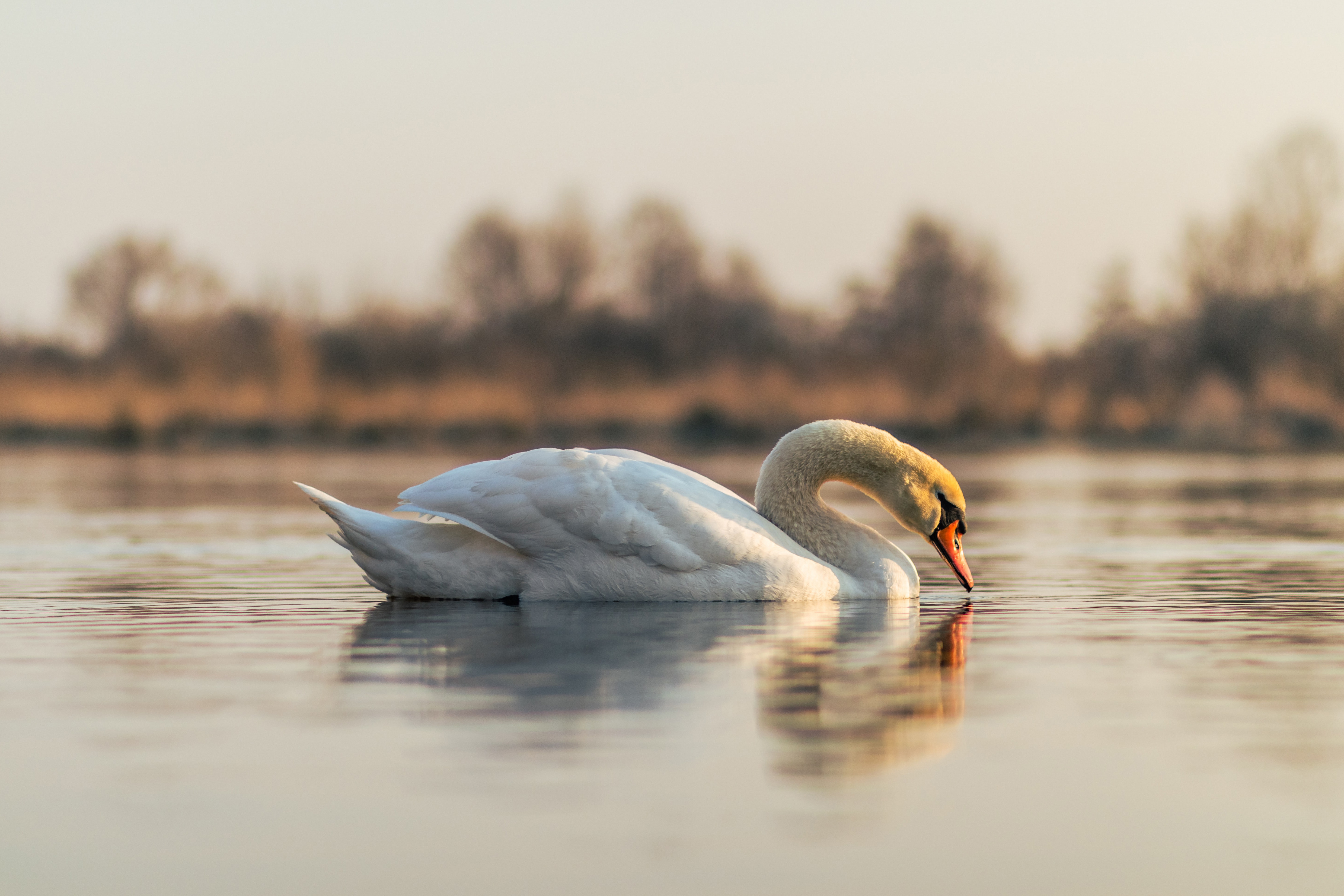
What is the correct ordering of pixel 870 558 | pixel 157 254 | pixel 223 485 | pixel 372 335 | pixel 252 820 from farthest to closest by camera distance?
1. pixel 157 254
2. pixel 372 335
3. pixel 223 485
4. pixel 870 558
5. pixel 252 820

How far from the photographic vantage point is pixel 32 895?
3.07m

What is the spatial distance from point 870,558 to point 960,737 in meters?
3.59

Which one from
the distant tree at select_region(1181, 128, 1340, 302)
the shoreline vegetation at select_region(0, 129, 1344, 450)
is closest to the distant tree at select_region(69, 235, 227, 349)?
the shoreline vegetation at select_region(0, 129, 1344, 450)

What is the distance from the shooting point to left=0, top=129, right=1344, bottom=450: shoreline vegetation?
2912cm

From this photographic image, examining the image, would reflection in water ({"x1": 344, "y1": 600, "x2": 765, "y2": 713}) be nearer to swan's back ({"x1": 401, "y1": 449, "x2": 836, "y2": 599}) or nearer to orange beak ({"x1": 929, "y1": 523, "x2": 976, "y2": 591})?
swan's back ({"x1": 401, "y1": 449, "x2": 836, "y2": 599})

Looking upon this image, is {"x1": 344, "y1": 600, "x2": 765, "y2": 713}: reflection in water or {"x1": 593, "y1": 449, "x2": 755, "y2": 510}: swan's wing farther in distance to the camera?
{"x1": 593, "y1": 449, "x2": 755, "y2": 510}: swan's wing

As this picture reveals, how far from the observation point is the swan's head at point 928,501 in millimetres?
8250

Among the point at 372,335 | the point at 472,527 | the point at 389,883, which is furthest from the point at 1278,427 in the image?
the point at 389,883

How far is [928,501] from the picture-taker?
27.1ft

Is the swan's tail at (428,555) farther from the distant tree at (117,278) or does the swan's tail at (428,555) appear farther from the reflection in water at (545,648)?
the distant tree at (117,278)

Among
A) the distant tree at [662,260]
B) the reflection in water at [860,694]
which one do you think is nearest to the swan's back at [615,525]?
the reflection in water at [860,694]

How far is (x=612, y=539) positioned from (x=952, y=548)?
70.4 inches

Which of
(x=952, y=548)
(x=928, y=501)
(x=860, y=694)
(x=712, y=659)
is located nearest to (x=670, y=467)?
(x=928, y=501)

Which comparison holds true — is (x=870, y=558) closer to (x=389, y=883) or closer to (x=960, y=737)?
(x=960, y=737)
